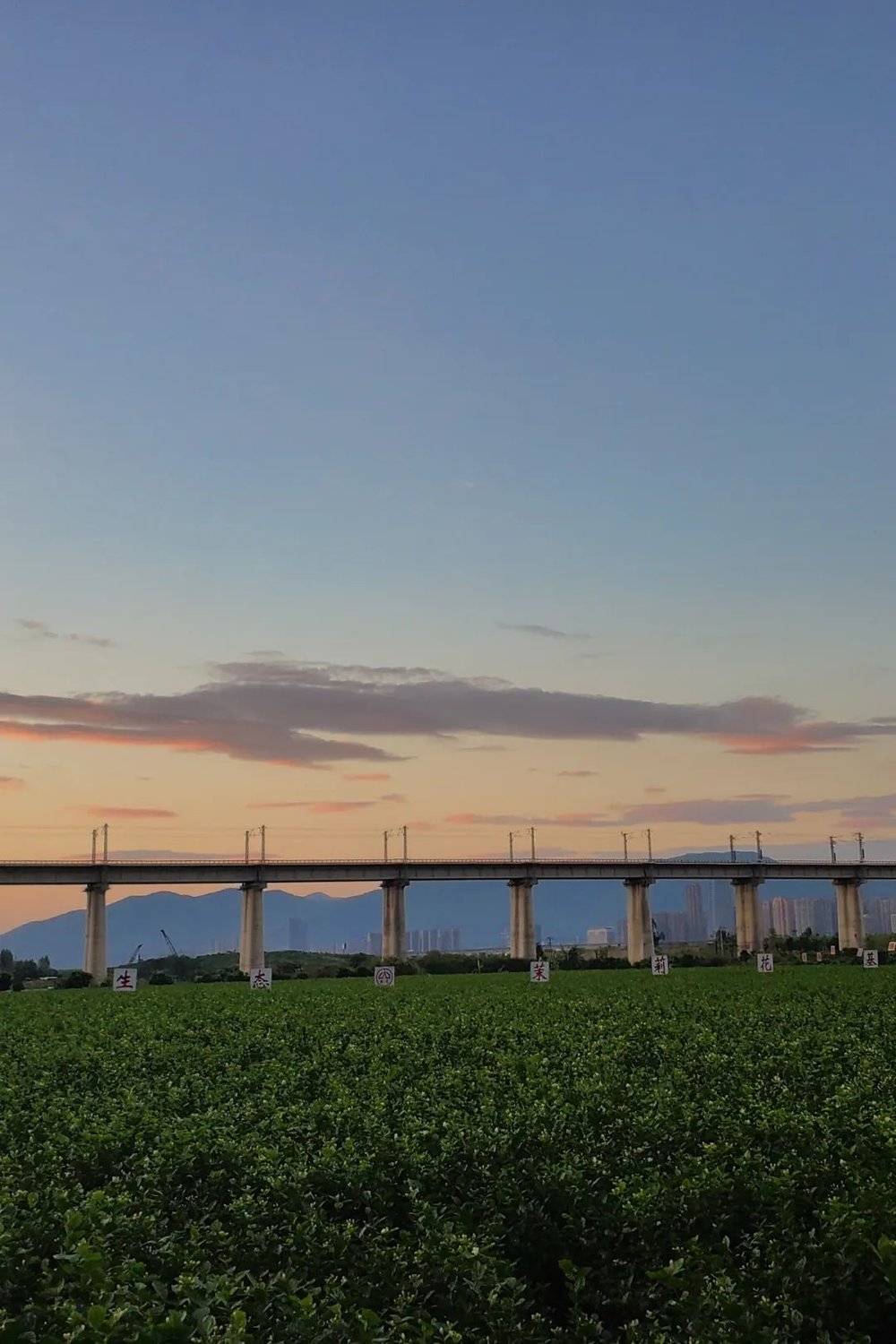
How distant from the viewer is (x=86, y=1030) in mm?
34094

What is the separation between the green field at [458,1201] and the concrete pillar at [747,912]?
143411 millimetres

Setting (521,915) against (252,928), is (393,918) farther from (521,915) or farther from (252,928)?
(252,928)

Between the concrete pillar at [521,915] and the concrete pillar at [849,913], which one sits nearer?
the concrete pillar at [521,915]

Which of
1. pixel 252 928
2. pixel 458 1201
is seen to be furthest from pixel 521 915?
pixel 458 1201

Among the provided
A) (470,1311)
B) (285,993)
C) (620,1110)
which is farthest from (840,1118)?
(285,993)

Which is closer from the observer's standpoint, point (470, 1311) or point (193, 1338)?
point (193, 1338)

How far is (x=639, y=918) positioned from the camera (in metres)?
152

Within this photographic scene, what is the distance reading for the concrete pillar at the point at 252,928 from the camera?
126 metres

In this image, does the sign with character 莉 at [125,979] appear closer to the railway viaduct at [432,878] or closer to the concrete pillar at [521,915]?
the railway viaduct at [432,878]

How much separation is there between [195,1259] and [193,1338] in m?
2.37

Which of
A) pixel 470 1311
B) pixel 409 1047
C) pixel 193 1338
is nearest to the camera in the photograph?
pixel 193 1338

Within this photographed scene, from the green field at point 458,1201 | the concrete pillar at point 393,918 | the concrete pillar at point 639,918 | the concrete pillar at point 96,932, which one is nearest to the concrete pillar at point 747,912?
the concrete pillar at point 639,918

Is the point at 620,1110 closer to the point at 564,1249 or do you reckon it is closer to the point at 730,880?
the point at 564,1249

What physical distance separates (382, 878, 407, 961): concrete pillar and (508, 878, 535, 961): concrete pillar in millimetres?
12998
